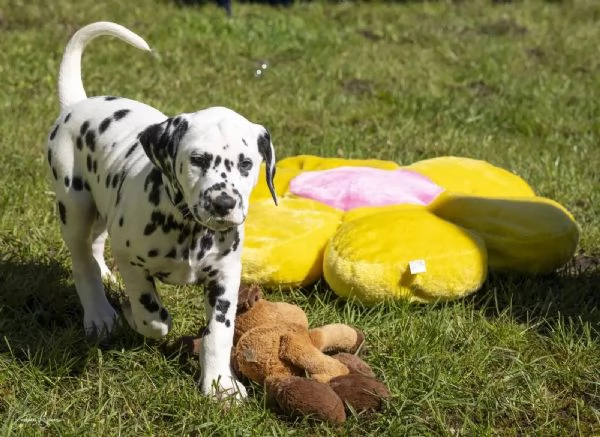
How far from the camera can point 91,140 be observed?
358 centimetres

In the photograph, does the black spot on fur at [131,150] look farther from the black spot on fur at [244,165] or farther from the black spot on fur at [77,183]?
the black spot on fur at [244,165]

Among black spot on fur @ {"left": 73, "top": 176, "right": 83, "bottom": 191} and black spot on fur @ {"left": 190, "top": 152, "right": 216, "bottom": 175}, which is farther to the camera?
black spot on fur @ {"left": 73, "top": 176, "right": 83, "bottom": 191}

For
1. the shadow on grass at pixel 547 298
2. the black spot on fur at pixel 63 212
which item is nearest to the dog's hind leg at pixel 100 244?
the black spot on fur at pixel 63 212

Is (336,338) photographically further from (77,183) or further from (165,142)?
(77,183)

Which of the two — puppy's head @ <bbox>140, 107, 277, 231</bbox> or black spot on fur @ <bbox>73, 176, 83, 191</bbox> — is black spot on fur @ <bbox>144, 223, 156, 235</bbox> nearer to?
puppy's head @ <bbox>140, 107, 277, 231</bbox>

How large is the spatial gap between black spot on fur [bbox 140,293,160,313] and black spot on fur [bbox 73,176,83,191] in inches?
25.2

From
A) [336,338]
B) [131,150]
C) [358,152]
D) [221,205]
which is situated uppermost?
[221,205]

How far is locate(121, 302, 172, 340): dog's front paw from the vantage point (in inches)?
131

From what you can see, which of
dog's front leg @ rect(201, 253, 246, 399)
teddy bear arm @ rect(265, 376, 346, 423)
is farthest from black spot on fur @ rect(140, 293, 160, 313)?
teddy bear arm @ rect(265, 376, 346, 423)

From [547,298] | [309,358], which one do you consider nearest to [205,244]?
[309,358]

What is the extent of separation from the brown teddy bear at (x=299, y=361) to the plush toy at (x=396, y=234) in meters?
0.47

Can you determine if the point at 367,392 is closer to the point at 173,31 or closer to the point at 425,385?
the point at 425,385

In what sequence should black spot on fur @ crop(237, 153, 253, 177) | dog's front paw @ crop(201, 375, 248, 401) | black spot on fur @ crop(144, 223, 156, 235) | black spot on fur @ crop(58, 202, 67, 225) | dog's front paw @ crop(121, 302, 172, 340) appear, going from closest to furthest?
black spot on fur @ crop(237, 153, 253, 177) → black spot on fur @ crop(144, 223, 156, 235) → dog's front paw @ crop(201, 375, 248, 401) → dog's front paw @ crop(121, 302, 172, 340) → black spot on fur @ crop(58, 202, 67, 225)

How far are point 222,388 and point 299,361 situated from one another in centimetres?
29
